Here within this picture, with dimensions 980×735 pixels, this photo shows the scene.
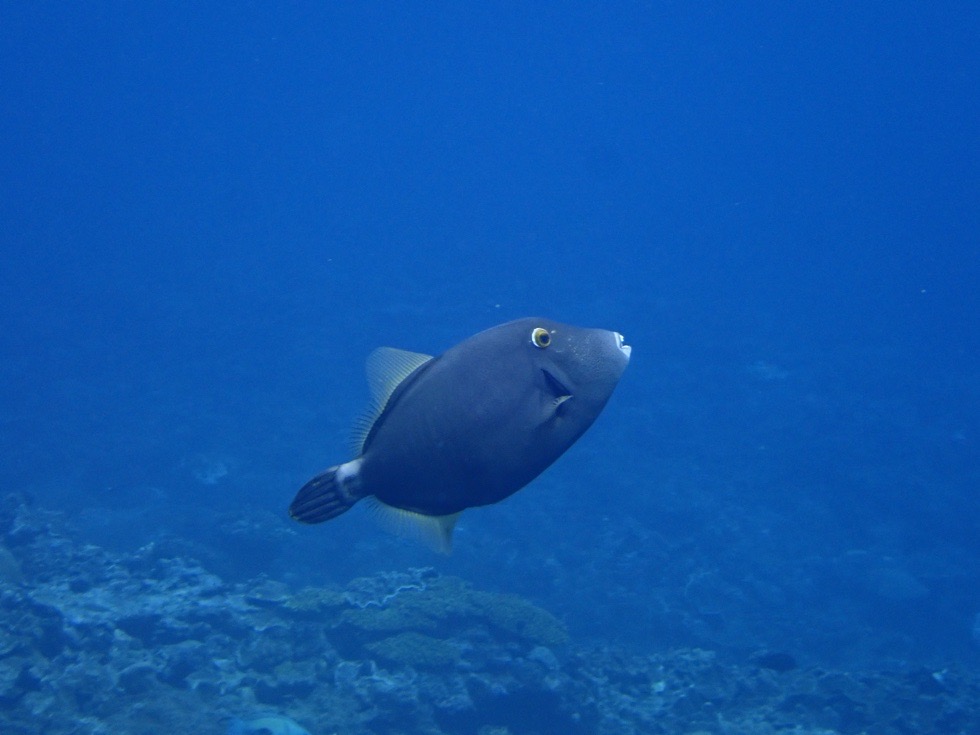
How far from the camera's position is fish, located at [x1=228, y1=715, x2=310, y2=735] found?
7.81 m

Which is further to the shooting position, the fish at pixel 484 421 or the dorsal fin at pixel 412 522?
the dorsal fin at pixel 412 522

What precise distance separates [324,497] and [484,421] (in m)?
0.52

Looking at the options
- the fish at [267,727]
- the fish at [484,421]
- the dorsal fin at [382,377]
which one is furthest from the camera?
the fish at [267,727]

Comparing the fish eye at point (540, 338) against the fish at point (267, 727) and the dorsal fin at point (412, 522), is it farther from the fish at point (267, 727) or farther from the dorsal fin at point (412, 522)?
the fish at point (267, 727)

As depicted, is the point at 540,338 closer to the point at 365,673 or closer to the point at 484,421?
the point at 484,421

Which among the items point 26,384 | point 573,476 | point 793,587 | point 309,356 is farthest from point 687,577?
point 26,384

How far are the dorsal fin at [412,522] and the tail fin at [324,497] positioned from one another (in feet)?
0.56

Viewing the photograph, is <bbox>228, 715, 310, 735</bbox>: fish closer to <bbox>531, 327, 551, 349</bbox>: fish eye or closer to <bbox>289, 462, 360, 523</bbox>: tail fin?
<bbox>289, 462, 360, 523</bbox>: tail fin

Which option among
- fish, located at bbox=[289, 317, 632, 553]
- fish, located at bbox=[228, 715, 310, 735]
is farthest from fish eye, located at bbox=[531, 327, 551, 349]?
fish, located at bbox=[228, 715, 310, 735]

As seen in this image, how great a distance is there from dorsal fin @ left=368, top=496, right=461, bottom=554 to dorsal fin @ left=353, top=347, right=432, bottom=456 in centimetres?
20

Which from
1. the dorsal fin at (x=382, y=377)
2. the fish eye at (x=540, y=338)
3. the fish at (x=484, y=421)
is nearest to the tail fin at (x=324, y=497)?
Result: the fish at (x=484, y=421)

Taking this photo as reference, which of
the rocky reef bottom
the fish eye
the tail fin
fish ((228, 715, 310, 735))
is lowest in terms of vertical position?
the tail fin

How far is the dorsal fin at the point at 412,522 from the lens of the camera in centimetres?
212

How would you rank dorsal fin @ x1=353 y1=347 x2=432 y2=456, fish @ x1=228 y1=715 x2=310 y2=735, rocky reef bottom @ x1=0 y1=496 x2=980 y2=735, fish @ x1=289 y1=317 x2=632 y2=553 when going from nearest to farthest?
fish @ x1=289 y1=317 x2=632 y2=553
dorsal fin @ x1=353 y1=347 x2=432 y2=456
fish @ x1=228 y1=715 x2=310 y2=735
rocky reef bottom @ x1=0 y1=496 x2=980 y2=735
